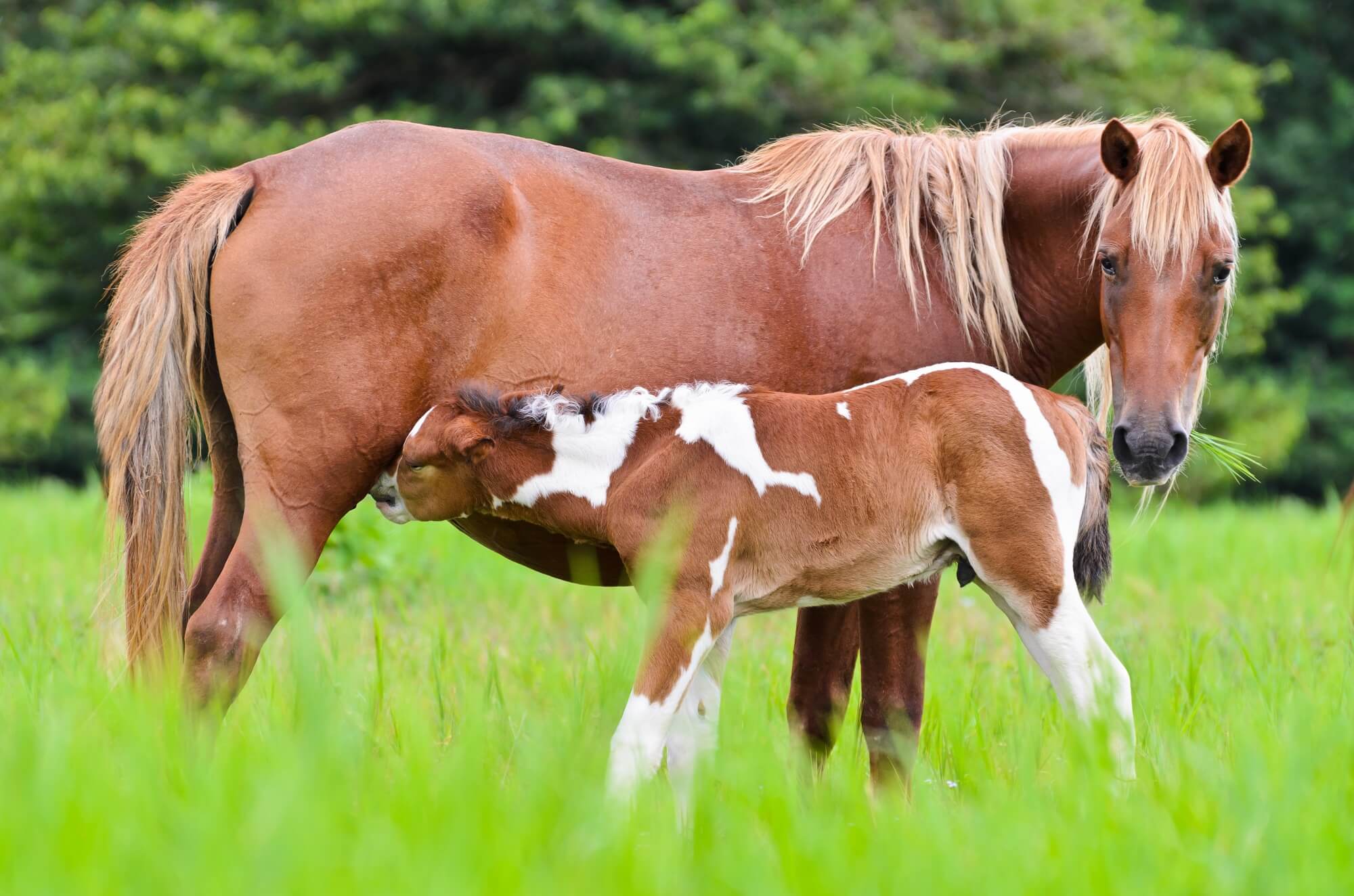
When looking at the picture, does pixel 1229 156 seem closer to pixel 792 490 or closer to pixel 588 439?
pixel 792 490

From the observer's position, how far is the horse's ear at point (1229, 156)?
12.6 feet

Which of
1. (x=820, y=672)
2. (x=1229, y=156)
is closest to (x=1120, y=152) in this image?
(x=1229, y=156)

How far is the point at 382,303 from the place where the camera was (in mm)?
3830

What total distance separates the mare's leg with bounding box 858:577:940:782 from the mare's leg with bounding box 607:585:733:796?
30.7 inches

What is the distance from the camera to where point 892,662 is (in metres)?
4.06

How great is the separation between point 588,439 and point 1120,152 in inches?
70.7

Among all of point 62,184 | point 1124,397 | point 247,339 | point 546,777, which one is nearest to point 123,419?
point 247,339

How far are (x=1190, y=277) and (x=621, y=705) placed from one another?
208cm

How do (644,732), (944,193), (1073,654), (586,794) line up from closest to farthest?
(586,794) < (644,732) < (1073,654) < (944,193)

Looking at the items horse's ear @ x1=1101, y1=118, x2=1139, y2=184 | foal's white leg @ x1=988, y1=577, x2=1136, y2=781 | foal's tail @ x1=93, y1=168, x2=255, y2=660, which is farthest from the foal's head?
horse's ear @ x1=1101, y1=118, x2=1139, y2=184

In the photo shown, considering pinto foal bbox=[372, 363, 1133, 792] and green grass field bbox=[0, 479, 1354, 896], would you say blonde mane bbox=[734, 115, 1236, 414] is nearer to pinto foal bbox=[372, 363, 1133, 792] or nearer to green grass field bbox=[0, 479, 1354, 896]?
pinto foal bbox=[372, 363, 1133, 792]

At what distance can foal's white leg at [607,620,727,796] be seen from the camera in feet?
10.5

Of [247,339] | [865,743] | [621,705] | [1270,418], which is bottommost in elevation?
[1270,418]

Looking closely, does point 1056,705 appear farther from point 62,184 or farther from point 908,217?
point 62,184
